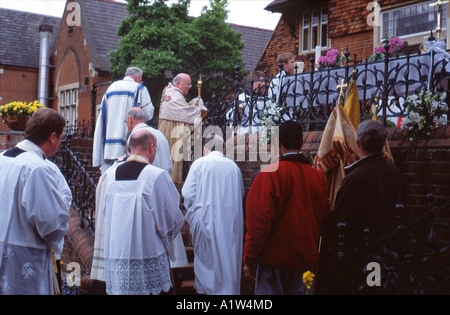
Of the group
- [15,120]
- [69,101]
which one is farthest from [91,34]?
[15,120]

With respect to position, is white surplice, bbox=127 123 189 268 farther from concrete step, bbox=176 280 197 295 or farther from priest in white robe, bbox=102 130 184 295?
priest in white robe, bbox=102 130 184 295

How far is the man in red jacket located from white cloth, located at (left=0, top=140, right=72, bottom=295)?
1458mm

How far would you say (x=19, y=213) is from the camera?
383 centimetres

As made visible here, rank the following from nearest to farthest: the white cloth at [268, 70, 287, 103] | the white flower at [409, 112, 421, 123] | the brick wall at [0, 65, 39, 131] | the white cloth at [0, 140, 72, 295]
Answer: the white cloth at [0, 140, 72, 295], the white flower at [409, 112, 421, 123], the white cloth at [268, 70, 287, 103], the brick wall at [0, 65, 39, 131]

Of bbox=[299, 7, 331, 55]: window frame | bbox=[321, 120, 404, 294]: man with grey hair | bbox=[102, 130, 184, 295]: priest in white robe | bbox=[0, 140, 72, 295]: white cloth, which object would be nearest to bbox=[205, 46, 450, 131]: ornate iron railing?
bbox=[321, 120, 404, 294]: man with grey hair

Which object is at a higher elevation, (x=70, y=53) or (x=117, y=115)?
(x=70, y=53)

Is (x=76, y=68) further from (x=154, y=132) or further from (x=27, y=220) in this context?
(x=27, y=220)

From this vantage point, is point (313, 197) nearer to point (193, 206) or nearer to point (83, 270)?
point (193, 206)

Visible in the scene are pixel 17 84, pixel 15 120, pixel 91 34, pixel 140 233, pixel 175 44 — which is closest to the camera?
pixel 140 233

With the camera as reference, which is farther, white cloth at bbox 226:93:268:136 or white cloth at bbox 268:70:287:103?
white cloth at bbox 226:93:268:136

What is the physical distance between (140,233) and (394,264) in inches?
82.5

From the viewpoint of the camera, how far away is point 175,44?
20.8m

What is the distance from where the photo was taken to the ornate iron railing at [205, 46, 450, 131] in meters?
5.83

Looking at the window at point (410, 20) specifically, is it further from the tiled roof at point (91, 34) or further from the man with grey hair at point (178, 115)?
the tiled roof at point (91, 34)
